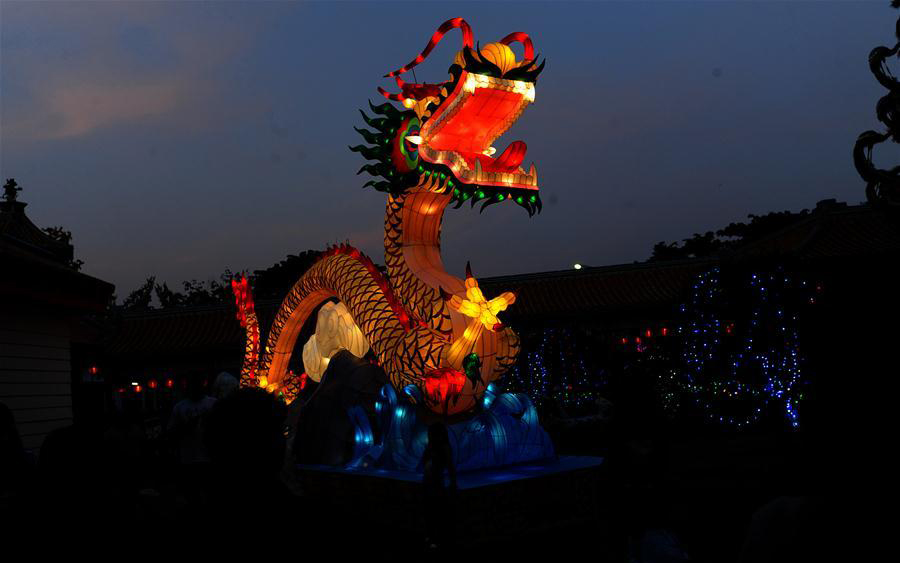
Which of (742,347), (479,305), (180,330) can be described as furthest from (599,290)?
(479,305)

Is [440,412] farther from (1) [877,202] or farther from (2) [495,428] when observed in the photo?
(1) [877,202]

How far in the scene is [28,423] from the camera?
7500mm

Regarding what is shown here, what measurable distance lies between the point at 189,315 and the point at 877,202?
747 inches

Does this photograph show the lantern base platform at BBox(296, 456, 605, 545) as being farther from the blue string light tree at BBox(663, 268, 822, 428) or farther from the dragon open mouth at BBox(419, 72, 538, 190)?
the blue string light tree at BBox(663, 268, 822, 428)

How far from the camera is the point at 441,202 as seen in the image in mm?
7301

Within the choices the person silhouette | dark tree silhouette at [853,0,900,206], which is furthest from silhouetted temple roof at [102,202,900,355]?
the person silhouette

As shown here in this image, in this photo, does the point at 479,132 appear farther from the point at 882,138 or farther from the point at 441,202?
the point at 882,138

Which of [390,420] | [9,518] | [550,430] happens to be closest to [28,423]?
[390,420]

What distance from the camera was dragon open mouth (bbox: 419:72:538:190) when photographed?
6.39 metres

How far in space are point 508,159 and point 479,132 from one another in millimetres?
362

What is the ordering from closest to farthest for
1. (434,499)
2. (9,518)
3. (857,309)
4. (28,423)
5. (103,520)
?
(857,309), (103,520), (9,518), (434,499), (28,423)

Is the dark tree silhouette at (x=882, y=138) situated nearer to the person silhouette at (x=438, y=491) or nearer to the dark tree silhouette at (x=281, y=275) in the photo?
the person silhouette at (x=438, y=491)

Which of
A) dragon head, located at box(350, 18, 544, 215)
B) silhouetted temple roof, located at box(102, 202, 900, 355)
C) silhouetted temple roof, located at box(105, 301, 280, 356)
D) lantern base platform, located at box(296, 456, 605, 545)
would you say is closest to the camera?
lantern base platform, located at box(296, 456, 605, 545)

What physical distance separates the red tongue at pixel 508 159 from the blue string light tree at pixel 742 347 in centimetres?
681
